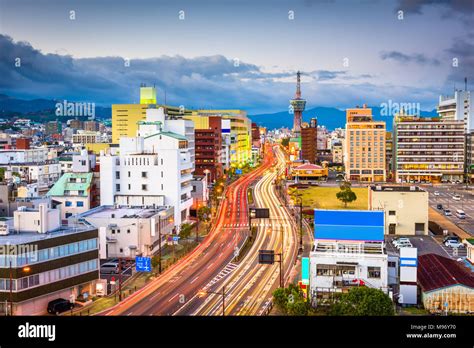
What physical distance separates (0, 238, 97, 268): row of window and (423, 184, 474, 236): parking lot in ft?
36.4

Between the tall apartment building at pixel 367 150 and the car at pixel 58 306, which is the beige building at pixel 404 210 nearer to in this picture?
the car at pixel 58 306

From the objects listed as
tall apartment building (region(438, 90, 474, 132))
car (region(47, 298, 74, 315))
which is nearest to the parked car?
car (region(47, 298, 74, 315))

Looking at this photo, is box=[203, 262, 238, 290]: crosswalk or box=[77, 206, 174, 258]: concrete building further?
box=[77, 206, 174, 258]: concrete building

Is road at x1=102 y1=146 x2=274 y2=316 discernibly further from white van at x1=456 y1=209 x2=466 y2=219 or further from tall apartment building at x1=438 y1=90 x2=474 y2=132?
tall apartment building at x1=438 y1=90 x2=474 y2=132

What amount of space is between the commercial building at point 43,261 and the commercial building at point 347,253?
387cm

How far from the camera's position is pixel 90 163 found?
53.6 ft

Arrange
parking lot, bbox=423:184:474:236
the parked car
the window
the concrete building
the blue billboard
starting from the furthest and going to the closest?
parking lot, bbox=423:184:474:236 < the concrete building < the parked car < the blue billboard < the window

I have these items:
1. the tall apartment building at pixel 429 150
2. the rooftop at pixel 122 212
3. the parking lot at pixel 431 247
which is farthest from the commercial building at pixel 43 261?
the tall apartment building at pixel 429 150

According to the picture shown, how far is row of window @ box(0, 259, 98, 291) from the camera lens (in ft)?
23.9

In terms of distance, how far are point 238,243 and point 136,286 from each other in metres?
4.14

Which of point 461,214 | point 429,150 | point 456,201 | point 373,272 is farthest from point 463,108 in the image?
point 373,272
